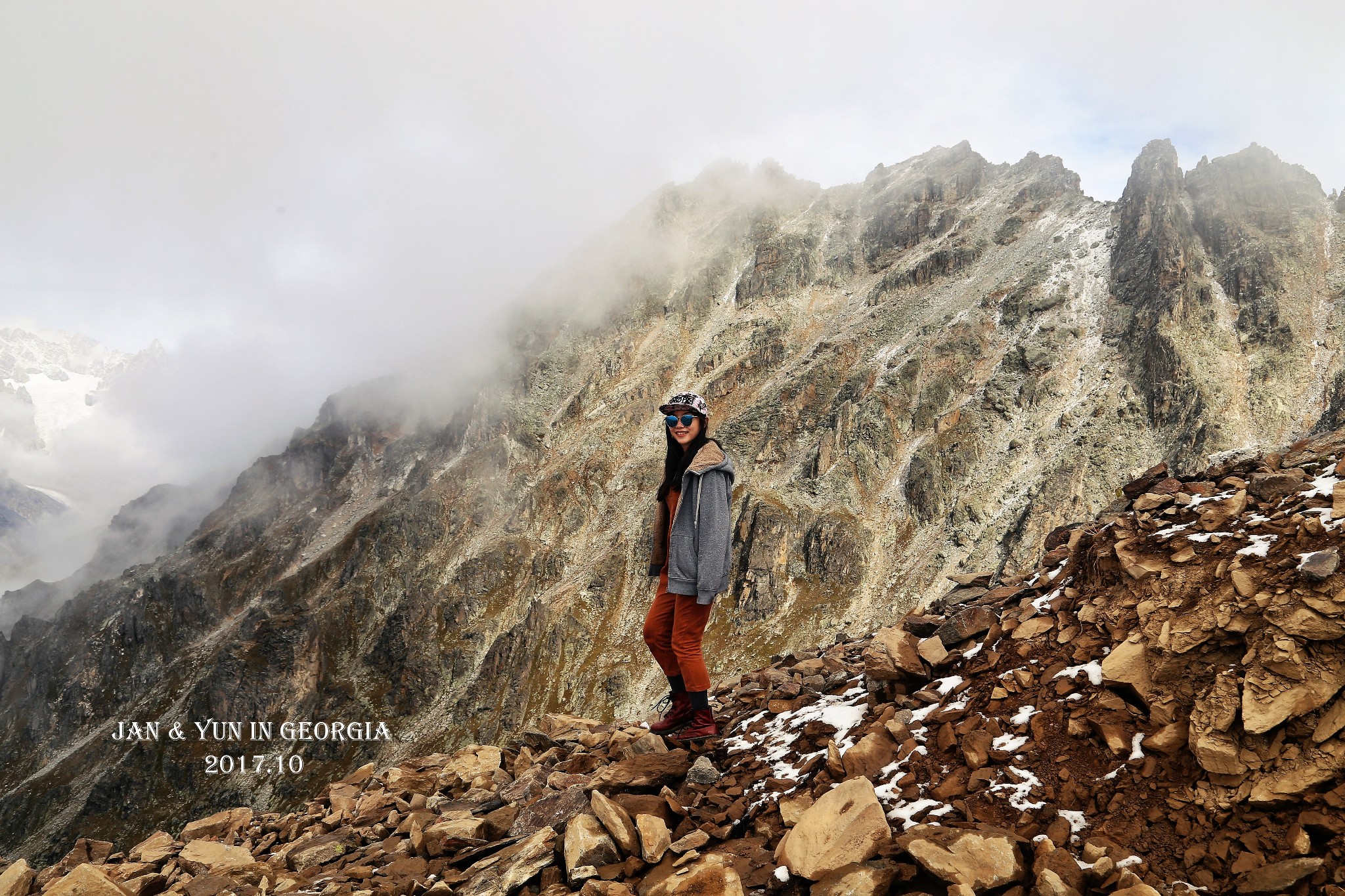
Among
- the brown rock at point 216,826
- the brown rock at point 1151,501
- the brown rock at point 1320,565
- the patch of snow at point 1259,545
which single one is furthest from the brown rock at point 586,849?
the brown rock at point 216,826

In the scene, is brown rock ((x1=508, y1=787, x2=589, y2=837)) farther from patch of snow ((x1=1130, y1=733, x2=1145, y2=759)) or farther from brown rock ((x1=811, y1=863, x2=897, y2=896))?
patch of snow ((x1=1130, y1=733, x2=1145, y2=759))

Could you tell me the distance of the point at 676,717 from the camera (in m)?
8.34

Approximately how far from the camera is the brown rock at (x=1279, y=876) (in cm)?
335

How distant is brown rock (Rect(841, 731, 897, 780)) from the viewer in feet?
18.2

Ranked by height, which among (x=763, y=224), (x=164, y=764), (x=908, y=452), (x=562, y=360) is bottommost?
(x=164, y=764)

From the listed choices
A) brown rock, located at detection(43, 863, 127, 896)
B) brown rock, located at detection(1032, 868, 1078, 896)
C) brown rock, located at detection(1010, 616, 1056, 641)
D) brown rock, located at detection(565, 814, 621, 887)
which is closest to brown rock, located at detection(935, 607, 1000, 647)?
brown rock, located at detection(1010, 616, 1056, 641)

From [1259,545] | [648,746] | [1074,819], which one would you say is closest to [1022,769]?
[1074,819]

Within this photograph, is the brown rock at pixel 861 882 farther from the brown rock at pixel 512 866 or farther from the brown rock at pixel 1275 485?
the brown rock at pixel 1275 485

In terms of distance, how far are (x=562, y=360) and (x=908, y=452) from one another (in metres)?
81.8

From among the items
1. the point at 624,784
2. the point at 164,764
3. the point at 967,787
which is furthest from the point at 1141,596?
the point at 164,764

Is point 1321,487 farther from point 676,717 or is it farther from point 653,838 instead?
point 676,717

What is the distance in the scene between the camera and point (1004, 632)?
21.4 feet

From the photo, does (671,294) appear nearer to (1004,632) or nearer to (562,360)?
(562,360)

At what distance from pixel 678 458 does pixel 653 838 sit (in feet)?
14.6
